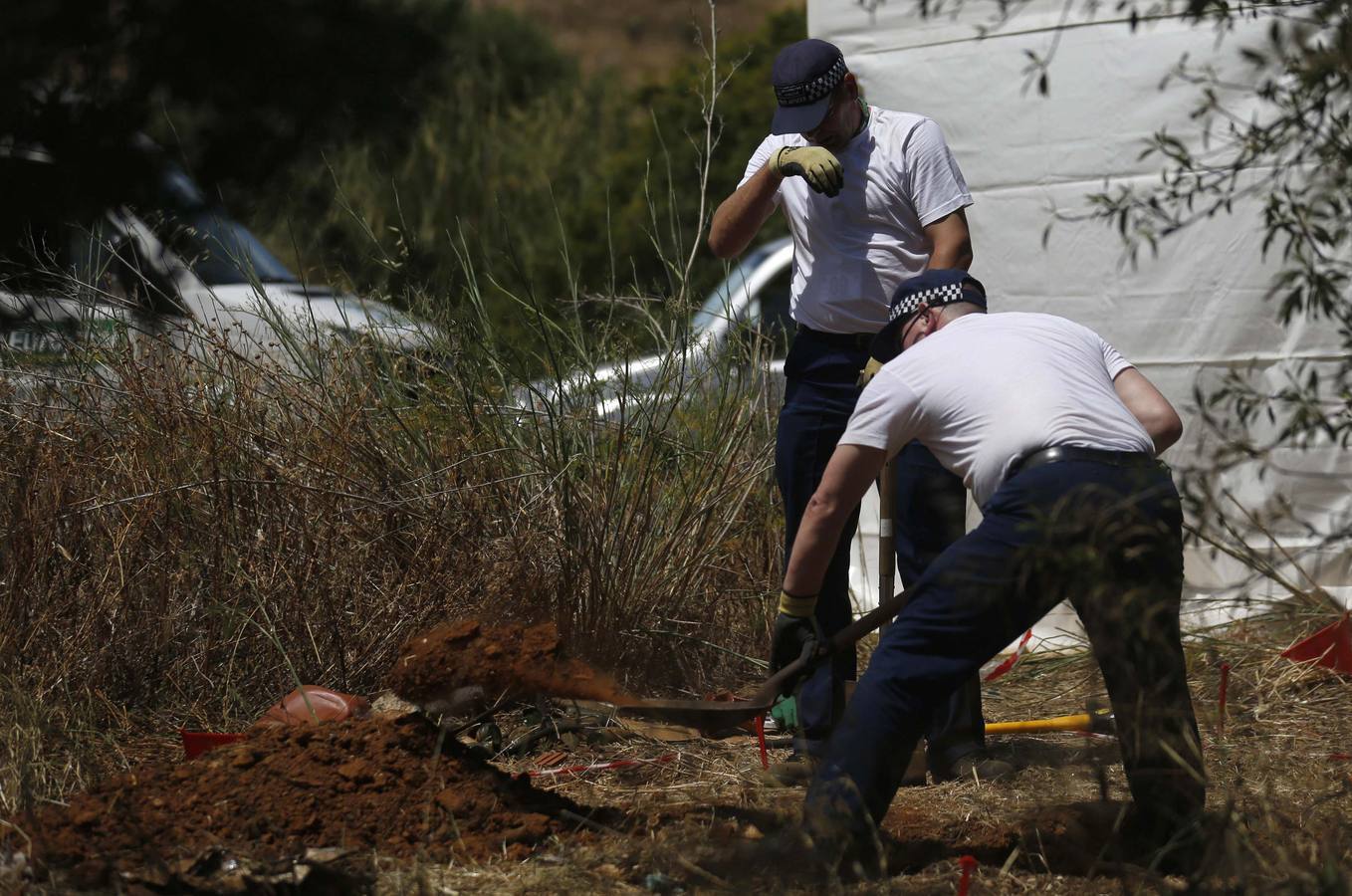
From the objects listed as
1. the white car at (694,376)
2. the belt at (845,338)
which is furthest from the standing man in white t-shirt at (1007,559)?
the white car at (694,376)

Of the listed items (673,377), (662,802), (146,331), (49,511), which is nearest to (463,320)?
(673,377)

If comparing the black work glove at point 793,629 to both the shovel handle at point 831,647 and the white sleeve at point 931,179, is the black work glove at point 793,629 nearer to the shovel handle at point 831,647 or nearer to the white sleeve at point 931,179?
the shovel handle at point 831,647

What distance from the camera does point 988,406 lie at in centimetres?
295

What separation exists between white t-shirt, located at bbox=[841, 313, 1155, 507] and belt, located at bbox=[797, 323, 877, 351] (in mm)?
851

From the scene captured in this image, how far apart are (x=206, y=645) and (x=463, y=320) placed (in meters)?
1.19

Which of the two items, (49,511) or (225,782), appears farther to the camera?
(49,511)

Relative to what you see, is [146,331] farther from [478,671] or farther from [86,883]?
[86,883]

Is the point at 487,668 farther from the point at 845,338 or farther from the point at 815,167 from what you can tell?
the point at 815,167

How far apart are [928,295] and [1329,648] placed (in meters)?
2.29

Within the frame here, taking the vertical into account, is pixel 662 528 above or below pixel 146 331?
below

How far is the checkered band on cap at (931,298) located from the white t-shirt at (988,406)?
0.21 m

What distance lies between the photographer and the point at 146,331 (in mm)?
4543

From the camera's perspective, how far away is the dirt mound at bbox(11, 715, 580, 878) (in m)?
3.07

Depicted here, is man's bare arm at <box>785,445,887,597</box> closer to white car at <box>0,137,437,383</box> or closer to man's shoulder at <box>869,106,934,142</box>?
man's shoulder at <box>869,106,934,142</box>
